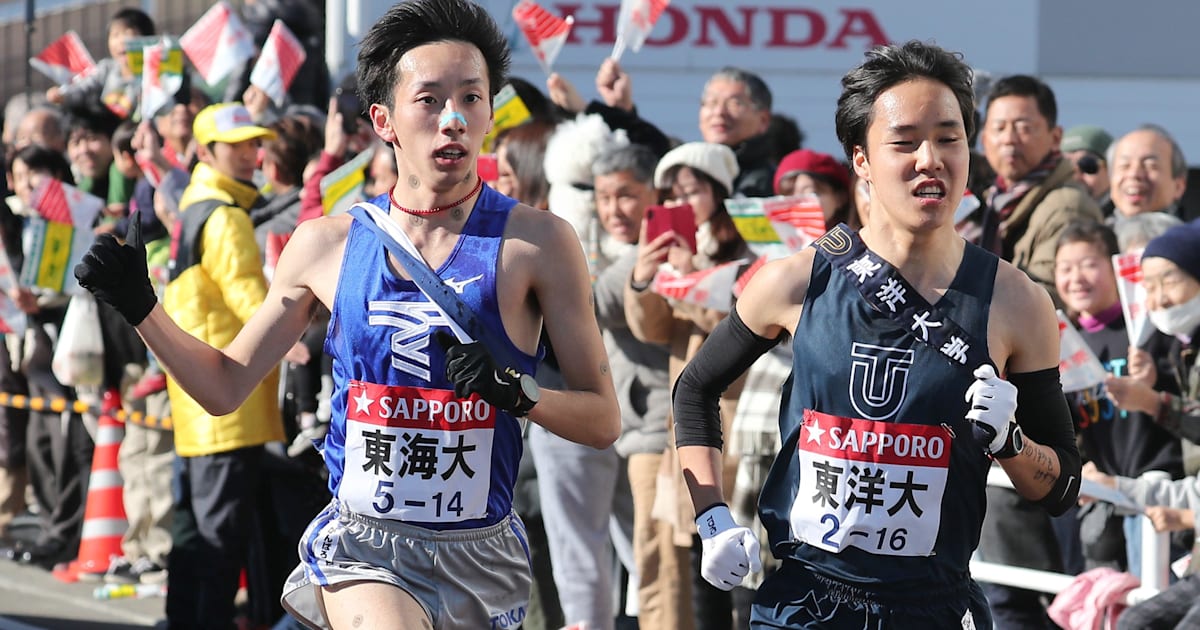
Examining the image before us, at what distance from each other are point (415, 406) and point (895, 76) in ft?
4.29

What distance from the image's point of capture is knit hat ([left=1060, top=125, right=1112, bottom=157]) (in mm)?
8812

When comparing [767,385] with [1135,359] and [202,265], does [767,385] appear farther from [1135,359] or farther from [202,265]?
[202,265]

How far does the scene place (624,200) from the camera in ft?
23.0

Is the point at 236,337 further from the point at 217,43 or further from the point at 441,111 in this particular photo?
the point at 217,43

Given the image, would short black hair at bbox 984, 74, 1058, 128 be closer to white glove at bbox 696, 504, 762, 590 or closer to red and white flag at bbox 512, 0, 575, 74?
red and white flag at bbox 512, 0, 575, 74

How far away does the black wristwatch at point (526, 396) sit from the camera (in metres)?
3.86

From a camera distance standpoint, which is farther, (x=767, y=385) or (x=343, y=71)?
(x=343, y=71)

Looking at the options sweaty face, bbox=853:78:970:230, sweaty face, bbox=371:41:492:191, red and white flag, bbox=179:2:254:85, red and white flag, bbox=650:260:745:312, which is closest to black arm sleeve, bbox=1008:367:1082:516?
sweaty face, bbox=853:78:970:230

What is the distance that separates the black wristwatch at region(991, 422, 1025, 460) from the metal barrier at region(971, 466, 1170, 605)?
180 centimetres

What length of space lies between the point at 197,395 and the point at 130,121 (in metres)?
6.65

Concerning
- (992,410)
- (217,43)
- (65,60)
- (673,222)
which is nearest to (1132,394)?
(673,222)

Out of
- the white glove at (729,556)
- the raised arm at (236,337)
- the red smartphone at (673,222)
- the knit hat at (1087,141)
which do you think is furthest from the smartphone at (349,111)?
the white glove at (729,556)

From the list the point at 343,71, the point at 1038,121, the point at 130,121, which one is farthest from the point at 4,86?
the point at 1038,121

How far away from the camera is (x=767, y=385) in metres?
6.48
